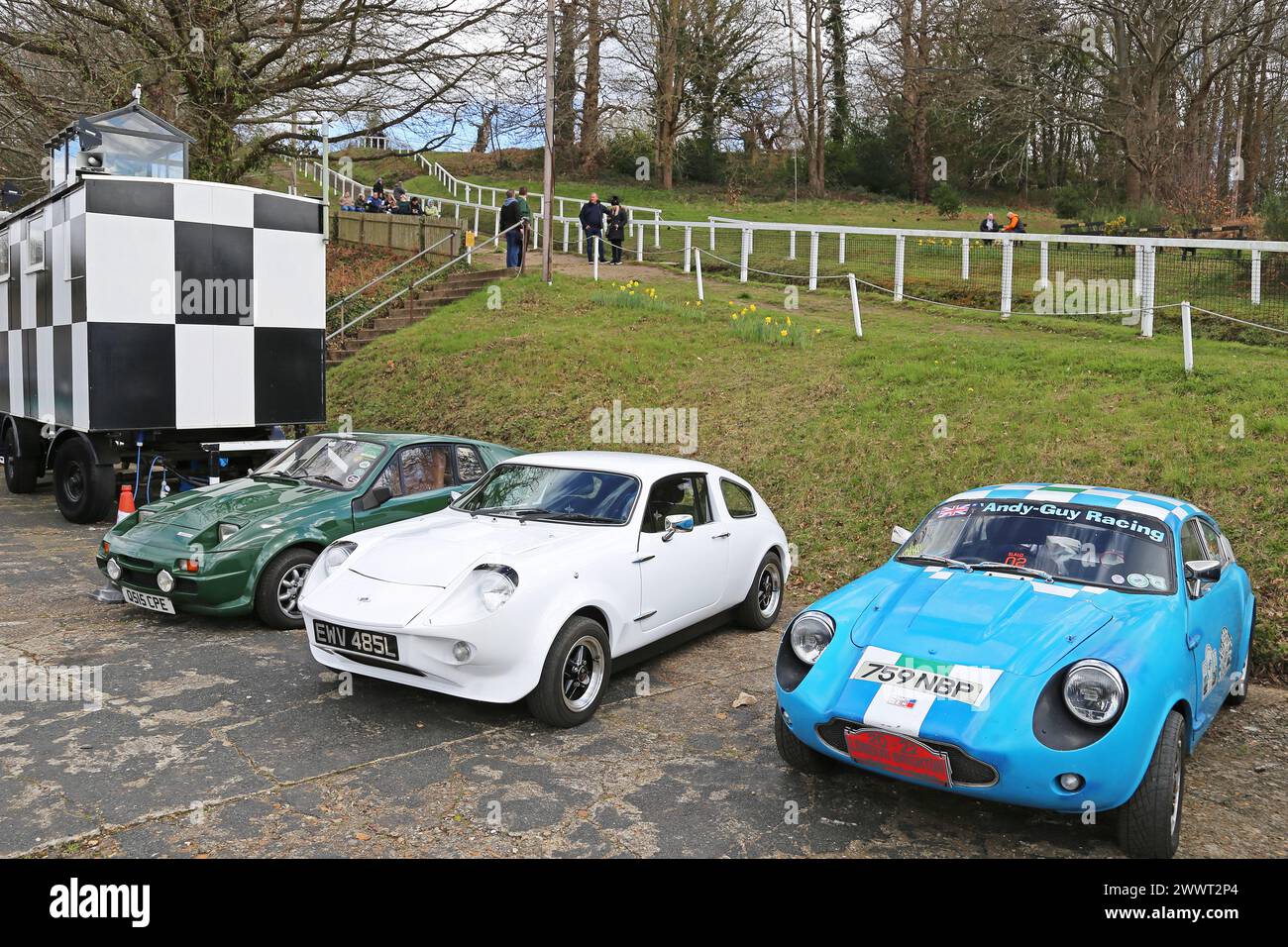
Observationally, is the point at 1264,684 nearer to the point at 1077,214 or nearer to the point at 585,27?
the point at 1077,214

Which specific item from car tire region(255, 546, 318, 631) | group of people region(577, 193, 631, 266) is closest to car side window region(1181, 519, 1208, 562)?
car tire region(255, 546, 318, 631)

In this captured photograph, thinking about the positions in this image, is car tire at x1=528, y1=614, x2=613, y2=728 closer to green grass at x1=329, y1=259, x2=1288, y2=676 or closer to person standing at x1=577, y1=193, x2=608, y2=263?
green grass at x1=329, y1=259, x2=1288, y2=676

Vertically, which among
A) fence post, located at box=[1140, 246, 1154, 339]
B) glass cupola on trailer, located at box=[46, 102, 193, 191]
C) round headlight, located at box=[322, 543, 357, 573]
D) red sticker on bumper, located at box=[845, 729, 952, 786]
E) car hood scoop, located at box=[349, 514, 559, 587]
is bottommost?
red sticker on bumper, located at box=[845, 729, 952, 786]

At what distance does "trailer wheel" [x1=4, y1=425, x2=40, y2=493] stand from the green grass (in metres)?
4.44

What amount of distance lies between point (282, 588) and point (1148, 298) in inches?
497

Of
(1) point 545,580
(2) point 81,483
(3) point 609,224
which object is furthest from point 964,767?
(3) point 609,224

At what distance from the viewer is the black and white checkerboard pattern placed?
396 inches

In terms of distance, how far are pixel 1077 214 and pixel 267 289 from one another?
1117 inches

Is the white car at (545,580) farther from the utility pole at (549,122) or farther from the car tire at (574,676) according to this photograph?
the utility pole at (549,122)

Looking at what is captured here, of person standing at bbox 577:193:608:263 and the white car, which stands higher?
person standing at bbox 577:193:608:263

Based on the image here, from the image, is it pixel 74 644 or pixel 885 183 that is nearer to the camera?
pixel 74 644

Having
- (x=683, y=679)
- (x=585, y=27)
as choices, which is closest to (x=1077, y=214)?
(x=585, y=27)

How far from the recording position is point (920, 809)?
14.9 ft
